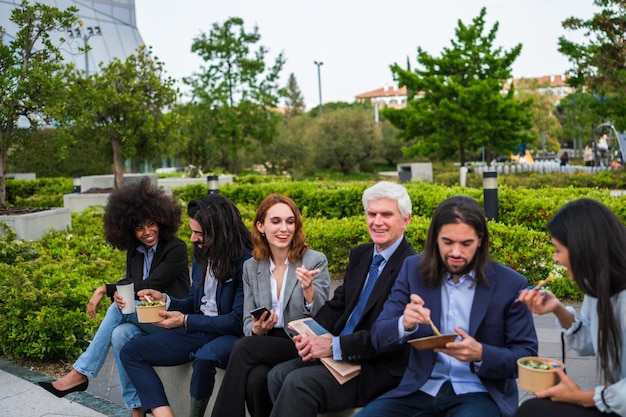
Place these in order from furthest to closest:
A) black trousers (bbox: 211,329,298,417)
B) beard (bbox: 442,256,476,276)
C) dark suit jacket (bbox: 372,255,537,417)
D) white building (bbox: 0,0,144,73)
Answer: white building (bbox: 0,0,144,73) < black trousers (bbox: 211,329,298,417) < beard (bbox: 442,256,476,276) < dark suit jacket (bbox: 372,255,537,417)

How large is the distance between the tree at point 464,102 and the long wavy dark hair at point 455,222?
26826 mm

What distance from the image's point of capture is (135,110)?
17.5 meters

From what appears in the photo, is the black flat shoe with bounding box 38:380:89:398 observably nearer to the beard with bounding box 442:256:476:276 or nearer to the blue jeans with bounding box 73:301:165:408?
the blue jeans with bounding box 73:301:165:408

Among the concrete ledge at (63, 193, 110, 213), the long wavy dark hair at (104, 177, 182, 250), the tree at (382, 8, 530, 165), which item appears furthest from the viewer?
the tree at (382, 8, 530, 165)

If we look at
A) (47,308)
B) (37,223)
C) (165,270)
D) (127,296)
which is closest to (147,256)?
(165,270)

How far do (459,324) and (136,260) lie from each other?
2751 millimetres

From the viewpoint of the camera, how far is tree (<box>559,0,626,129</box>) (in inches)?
696

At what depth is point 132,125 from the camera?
1775cm

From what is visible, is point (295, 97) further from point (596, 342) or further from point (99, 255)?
point (596, 342)

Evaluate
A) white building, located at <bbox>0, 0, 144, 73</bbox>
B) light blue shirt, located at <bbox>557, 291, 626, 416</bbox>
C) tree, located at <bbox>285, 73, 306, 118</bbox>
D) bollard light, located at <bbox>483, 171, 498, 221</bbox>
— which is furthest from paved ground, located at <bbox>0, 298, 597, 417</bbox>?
tree, located at <bbox>285, 73, 306, 118</bbox>

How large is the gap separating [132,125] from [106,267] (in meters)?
10.5

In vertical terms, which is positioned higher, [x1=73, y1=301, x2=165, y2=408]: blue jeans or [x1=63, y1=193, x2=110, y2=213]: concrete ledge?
[x1=63, y1=193, x2=110, y2=213]: concrete ledge

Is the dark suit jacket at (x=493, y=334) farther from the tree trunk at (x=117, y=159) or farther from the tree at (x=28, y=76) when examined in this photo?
the tree trunk at (x=117, y=159)

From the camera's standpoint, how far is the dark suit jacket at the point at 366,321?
10.6 ft
